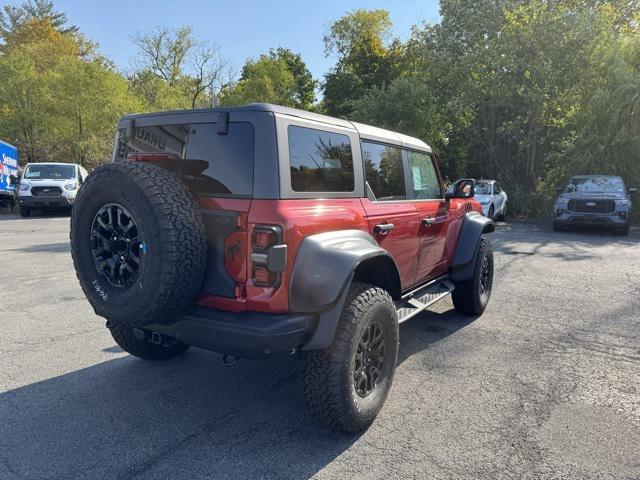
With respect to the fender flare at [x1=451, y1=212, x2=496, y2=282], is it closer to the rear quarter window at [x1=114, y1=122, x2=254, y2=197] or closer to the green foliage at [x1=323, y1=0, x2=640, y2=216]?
the rear quarter window at [x1=114, y1=122, x2=254, y2=197]

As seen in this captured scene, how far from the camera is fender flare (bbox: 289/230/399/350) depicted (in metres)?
2.50

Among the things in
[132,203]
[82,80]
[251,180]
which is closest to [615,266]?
[251,180]

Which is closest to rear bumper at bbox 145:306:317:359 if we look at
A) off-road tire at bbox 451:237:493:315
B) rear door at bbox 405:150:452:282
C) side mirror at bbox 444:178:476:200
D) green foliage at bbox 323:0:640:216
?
rear door at bbox 405:150:452:282

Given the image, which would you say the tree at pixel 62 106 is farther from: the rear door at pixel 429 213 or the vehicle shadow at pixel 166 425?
the vehicle shadow at pixel 166 425

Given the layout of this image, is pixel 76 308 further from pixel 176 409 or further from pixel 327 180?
pixel 327 180

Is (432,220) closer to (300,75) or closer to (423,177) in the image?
(423,177)

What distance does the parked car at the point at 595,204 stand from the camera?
12.7m

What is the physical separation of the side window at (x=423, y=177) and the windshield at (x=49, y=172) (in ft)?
48.6

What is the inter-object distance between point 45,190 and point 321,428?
15574 mm

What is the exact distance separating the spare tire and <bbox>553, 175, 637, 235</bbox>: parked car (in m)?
13.5

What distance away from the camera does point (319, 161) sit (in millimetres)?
2922

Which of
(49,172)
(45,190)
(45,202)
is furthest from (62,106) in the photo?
(45,202)

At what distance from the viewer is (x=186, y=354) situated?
4043mm

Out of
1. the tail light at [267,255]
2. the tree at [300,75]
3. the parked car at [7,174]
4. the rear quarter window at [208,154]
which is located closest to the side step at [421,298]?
the tail light at [267,255]
